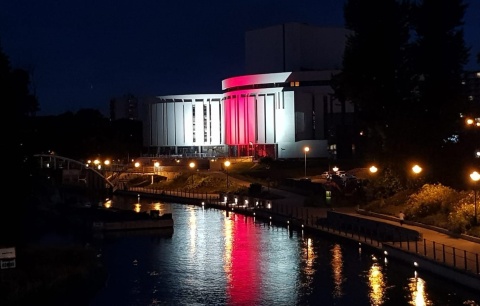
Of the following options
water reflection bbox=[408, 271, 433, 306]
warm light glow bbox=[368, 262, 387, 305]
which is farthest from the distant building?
water reflection bbox=[408, 271, 433, 306]

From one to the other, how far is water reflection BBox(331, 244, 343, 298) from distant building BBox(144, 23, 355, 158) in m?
70.0

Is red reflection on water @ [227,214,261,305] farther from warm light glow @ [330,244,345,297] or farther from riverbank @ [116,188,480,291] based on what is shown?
riverbank @ [116,188,480,291]

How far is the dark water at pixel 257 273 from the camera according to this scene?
2967cm

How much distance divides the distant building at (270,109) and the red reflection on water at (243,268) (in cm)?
6301

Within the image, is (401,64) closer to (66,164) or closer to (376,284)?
(376,284)

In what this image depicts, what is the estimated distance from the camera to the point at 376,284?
31688mm

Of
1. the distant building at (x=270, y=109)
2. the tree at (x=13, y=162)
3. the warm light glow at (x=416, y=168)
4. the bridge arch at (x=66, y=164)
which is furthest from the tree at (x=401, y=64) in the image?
the distant building at (x=270, y=109)

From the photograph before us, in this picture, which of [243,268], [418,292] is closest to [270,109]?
[243,268]

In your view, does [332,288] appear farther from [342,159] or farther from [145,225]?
[342,159]

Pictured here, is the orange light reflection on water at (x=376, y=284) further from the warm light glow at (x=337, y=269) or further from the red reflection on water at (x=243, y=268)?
the red reflection on water at (x=243, y=268)

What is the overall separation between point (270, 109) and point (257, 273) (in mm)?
90128

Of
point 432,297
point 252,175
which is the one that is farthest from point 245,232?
point 252,175

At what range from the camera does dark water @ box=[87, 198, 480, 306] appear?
2967 cm

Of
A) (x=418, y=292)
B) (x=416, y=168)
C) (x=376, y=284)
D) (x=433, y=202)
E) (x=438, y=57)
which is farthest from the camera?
(x=438, y=57)
